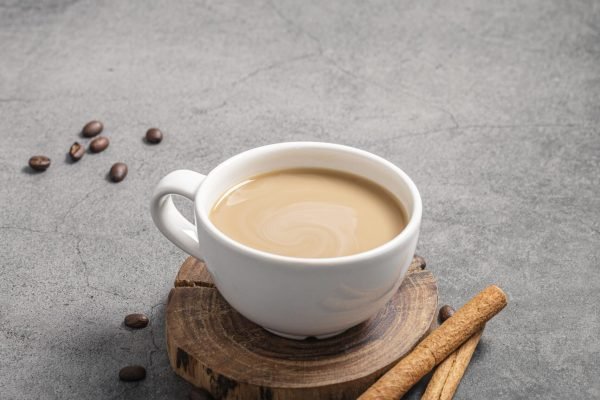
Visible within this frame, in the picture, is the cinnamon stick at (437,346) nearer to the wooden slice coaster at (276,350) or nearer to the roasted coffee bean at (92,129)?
the wooden slice coaster at (276,350)

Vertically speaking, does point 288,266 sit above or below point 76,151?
above

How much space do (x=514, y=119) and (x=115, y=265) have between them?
122 cm

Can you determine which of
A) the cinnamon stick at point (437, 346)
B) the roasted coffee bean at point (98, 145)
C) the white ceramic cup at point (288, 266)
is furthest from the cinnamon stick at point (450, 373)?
the roasted coffee bean at point (98, 145)

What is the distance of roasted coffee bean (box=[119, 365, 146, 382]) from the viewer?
139cm

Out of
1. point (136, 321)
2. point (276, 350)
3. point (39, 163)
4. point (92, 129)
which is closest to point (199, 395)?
point (276, 350)

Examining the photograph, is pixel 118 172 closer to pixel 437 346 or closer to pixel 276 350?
pixel 276 350

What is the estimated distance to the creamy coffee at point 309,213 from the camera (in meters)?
1.28

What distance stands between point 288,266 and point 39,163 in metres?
1.06

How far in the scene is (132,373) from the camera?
1386 millimetres

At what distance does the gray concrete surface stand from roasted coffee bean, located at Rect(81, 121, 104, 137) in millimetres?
41

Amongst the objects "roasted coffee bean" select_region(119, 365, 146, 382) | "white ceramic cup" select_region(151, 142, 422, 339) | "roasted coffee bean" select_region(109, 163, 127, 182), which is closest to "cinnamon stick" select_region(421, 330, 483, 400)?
"white ceramic cup" select_region(151, 142, 422, 339)

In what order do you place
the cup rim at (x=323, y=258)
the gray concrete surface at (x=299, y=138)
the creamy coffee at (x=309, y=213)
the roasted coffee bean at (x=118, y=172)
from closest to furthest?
the cup rim at (x=323, y=258), the creamy coffee at (x=309, y=213), the gray concrete surface at (x=299, y=138), the roasted coffee bean at (x=118, y=172)

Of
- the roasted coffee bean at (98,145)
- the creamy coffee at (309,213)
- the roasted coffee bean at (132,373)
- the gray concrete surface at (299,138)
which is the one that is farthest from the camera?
the roasted coffee bean at (98,145)

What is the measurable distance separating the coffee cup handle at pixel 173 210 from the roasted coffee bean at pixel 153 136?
2.51 feet
